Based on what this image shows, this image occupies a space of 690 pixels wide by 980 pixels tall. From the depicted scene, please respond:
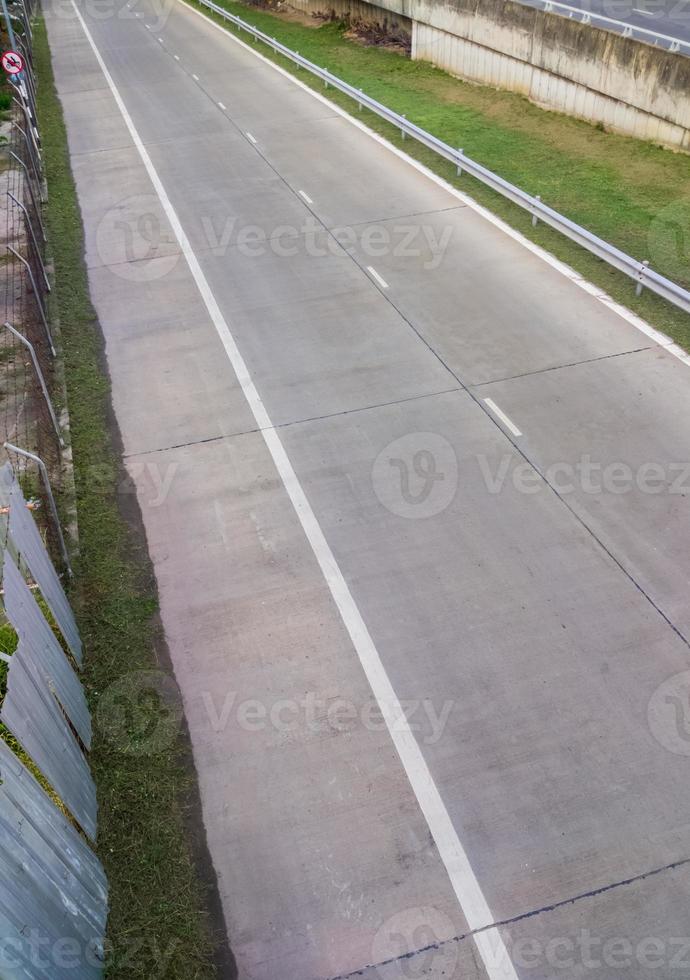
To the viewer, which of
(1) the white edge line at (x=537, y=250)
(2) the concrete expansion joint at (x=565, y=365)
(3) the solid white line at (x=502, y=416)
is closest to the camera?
(3) the solid white line at (x=502, y=416)

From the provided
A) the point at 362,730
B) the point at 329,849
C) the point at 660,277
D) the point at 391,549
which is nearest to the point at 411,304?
the point at 660,277

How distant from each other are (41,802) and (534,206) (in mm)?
13038

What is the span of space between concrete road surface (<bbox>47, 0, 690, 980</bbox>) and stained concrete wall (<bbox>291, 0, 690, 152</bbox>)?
512cm

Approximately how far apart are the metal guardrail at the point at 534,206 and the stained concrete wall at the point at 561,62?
3.46m

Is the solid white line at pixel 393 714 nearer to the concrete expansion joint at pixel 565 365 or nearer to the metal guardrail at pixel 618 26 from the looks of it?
the concrete expansion joint at pixel 565 365

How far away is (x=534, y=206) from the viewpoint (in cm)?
1480

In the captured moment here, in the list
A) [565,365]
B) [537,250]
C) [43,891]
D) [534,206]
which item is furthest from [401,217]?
[43,891]

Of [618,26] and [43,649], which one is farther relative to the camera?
[618,26]

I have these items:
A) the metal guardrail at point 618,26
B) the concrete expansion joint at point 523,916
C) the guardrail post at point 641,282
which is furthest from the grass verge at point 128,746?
the metal guardrail at point 618,26

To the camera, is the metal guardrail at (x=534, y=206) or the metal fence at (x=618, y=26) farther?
the metal fence at (x=618, y=26)

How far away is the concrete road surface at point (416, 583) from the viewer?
18.6 ft

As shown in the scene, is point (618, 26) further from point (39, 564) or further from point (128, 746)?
Answer: point (128, 746)

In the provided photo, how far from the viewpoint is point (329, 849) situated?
19.6ft

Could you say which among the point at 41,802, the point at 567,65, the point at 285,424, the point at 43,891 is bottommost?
the point at 285,424
